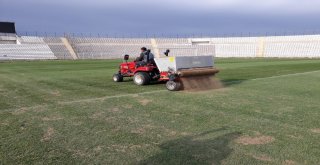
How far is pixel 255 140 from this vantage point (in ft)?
16.2

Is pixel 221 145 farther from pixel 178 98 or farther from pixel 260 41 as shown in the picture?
pixel 260 41

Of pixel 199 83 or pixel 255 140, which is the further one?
pixel 199 83

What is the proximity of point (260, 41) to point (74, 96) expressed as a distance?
5406 cm

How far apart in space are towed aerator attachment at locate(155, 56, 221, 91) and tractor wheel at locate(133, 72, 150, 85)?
2.40 ft

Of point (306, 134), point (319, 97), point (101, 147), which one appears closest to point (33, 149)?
point (101, 147)

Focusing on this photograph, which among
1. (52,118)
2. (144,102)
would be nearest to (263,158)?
(52,118)

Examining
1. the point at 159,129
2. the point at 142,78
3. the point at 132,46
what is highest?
the point at 132,46

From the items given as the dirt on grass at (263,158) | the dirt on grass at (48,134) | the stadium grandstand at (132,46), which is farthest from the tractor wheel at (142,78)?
the stadium grandstand at (132,46)

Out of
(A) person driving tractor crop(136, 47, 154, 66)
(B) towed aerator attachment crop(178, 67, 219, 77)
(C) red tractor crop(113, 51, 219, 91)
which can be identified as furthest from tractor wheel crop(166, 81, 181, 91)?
(A) person driving tractor crop(136, 47, 154, 66)

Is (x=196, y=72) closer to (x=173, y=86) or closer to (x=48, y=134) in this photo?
(x=173, y=86)

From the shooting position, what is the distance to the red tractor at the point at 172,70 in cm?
1000

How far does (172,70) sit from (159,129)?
16.0 ft

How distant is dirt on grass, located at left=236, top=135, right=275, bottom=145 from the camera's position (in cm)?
483

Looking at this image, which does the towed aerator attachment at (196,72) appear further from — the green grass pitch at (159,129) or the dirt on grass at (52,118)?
the dirt on grass at (52,118)
